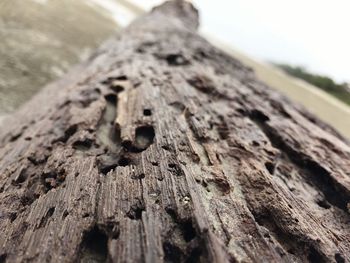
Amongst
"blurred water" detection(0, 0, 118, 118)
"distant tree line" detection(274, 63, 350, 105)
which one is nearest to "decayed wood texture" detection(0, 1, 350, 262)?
"blurred water" detection(0, 0, 118, 118)

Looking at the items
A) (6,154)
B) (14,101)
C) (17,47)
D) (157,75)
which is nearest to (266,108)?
(157,75)

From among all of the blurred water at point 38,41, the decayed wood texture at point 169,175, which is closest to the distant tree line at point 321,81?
the blurred water at point 38,41

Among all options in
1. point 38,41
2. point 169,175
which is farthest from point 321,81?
point 169,175

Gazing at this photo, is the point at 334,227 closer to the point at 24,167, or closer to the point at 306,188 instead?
the point at 306,188

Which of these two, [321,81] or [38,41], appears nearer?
[38,41]

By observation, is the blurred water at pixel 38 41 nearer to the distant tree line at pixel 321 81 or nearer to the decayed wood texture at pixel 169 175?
the decayed wood texture at pixel 169 175

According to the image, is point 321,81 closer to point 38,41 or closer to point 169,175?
point 38,41

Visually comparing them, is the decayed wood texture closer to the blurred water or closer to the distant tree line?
the blurred water
